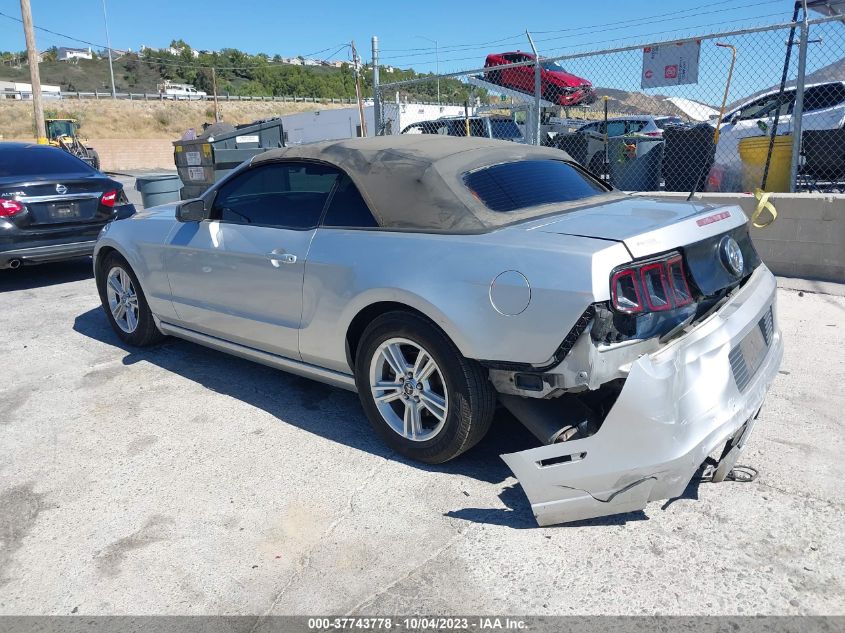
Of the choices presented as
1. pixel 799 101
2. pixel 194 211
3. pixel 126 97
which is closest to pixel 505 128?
pixel 799 101

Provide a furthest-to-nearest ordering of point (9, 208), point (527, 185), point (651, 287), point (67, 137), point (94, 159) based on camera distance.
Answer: point (67, 137) → point (94, 159) → point (9, 208) → point (527, 185) → point (651, 287)

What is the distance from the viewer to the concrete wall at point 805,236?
6.39m

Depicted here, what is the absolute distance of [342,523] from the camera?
2.93 metres

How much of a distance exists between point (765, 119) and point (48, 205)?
Result: 8779 millimetres

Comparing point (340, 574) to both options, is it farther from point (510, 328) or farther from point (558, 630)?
point (510, 328)

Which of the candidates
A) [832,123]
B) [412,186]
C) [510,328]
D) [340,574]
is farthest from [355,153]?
[832,123]

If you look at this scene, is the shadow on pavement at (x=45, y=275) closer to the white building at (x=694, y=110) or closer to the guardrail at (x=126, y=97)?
the white building at (x=694, y=110)

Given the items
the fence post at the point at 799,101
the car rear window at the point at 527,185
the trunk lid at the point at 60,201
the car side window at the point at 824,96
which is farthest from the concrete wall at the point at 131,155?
the car rear window at the point at 527,185

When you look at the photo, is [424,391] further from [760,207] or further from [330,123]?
[330,123]

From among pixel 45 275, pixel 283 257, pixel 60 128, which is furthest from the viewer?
pixel 60 128

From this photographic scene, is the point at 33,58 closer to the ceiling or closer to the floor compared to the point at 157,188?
closer to the ceiling

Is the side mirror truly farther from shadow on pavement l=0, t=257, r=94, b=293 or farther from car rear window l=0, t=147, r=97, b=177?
shadow on pavement l=0, t=257, r=94, b=293

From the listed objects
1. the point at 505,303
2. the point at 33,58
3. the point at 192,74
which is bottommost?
the point at 505,303

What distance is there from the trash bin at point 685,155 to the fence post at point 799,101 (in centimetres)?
163
